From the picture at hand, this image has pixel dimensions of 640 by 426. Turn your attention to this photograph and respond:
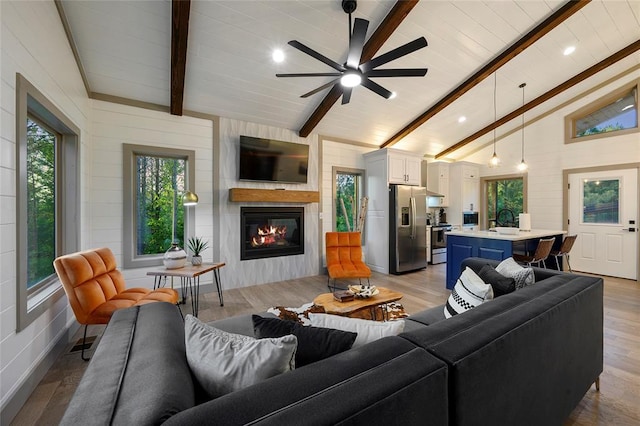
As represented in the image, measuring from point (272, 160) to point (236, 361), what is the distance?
13.1 feet

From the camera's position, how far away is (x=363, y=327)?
125 cm

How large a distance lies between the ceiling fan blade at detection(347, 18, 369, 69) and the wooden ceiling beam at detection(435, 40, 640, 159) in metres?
4.77

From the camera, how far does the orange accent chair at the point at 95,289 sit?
229cm

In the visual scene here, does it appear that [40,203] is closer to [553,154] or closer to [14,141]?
[14,141]

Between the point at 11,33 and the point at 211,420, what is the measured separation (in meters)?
2.63

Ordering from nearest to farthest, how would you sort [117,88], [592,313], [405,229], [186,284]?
[592,313] → [117,88] → [186,284] → [405,229]

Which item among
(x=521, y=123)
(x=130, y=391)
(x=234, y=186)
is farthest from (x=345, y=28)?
(x=521, y=123)

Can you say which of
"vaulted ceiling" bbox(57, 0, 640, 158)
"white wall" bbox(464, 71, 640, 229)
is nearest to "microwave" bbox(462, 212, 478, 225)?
"white wall" bbox(464, 71, 640, 229)

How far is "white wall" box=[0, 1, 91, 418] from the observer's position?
174 cm

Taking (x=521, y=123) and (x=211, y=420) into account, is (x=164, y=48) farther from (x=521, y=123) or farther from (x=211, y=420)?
(x=521, y=123)

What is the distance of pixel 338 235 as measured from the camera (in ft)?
15.6

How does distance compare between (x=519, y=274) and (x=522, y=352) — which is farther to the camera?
(x=519, y=274)

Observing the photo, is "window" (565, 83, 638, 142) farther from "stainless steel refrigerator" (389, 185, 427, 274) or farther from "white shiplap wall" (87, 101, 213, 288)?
"white shiplap wall" (87, 101, 213, 288)

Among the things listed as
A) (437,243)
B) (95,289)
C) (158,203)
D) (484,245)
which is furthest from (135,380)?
(437,243)
